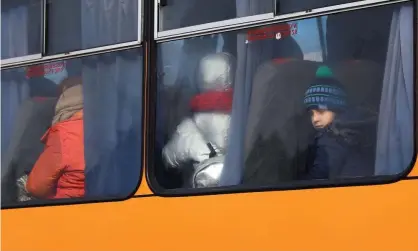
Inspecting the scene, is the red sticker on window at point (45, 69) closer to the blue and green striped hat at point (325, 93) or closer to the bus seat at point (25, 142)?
the bus seat at point (25, 142)

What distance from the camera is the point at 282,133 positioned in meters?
3.36

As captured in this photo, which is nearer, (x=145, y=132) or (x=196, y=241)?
(x=196, y=241)

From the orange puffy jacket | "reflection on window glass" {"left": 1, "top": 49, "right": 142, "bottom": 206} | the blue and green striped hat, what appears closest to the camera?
the blue and green striped hat

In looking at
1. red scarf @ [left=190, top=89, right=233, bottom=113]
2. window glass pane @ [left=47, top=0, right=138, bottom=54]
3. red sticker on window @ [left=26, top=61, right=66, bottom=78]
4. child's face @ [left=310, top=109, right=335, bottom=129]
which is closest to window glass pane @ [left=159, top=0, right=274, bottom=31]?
window glass pane @ [left=47, top=0, right=138, bottom=54]

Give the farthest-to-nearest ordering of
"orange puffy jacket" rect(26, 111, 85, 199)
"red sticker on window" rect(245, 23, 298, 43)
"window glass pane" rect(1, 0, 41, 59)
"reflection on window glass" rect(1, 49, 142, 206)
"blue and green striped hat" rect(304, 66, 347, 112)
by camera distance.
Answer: "window glass pane" rect(1, 0, 41, 59) < "orange puffy jacket" rect(26, 111, 85, 199) < "reflection on window glass" rect(1, 49, 142, 206) < "red sticker on window" rect(245, 23, 298, 43) < "blue and green striped hat" rect(304, 66, 347, 112)

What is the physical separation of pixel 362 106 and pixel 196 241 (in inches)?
33.6

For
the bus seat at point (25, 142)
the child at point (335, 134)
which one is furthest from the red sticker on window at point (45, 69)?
the child at point (335, 134)

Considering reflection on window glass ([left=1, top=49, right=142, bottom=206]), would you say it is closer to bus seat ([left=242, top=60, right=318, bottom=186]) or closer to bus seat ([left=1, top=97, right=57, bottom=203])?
bus seat ([left=1, top=97, right=57, bottom=203])

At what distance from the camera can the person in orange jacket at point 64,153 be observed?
13.1 ft

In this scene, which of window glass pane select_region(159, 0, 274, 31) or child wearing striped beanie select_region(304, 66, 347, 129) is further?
window glass pane select_region(159, 0, 274, 31)

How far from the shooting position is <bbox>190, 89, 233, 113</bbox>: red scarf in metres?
3.53

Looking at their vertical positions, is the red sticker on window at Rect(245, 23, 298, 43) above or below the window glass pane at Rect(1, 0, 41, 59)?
below

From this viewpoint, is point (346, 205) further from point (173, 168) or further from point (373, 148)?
point (173, 168)

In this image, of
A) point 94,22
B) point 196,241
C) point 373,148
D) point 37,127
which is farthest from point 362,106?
point 37,127
